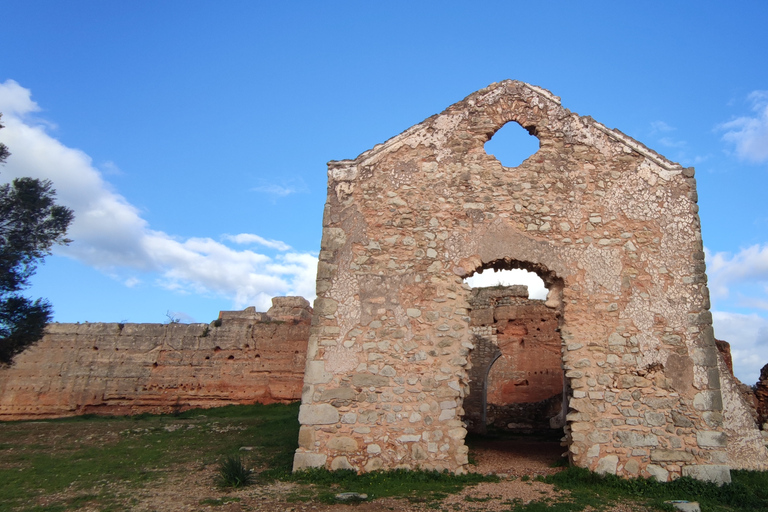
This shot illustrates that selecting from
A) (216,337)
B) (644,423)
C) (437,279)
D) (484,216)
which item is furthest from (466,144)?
(216,337)

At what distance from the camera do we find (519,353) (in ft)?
56.4

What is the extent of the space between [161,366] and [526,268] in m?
12.5

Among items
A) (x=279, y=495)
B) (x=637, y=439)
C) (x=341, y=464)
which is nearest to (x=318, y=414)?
(x=341, y=464)

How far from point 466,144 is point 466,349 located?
3411 mm

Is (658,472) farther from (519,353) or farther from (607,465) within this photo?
(519,353)

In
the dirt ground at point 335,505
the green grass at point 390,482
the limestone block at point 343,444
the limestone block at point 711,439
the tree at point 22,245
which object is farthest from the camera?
the tree at point 22,245

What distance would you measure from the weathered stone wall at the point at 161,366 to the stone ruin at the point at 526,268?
805 centimetres

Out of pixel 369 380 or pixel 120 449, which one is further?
pixel 120 449

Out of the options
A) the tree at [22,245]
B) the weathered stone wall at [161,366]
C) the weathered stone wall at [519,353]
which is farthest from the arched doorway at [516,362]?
the tree at [22,245]

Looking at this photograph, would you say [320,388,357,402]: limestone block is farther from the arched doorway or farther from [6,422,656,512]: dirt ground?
the arched doorway

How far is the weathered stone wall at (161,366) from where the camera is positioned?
1567cm

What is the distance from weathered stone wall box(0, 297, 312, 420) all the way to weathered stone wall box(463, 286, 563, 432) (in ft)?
18.1

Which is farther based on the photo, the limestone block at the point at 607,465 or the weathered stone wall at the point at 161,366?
the weathered stone wall at the point at 161,366

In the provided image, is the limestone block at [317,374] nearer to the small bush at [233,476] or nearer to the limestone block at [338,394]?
the limestone block at [338,394]
